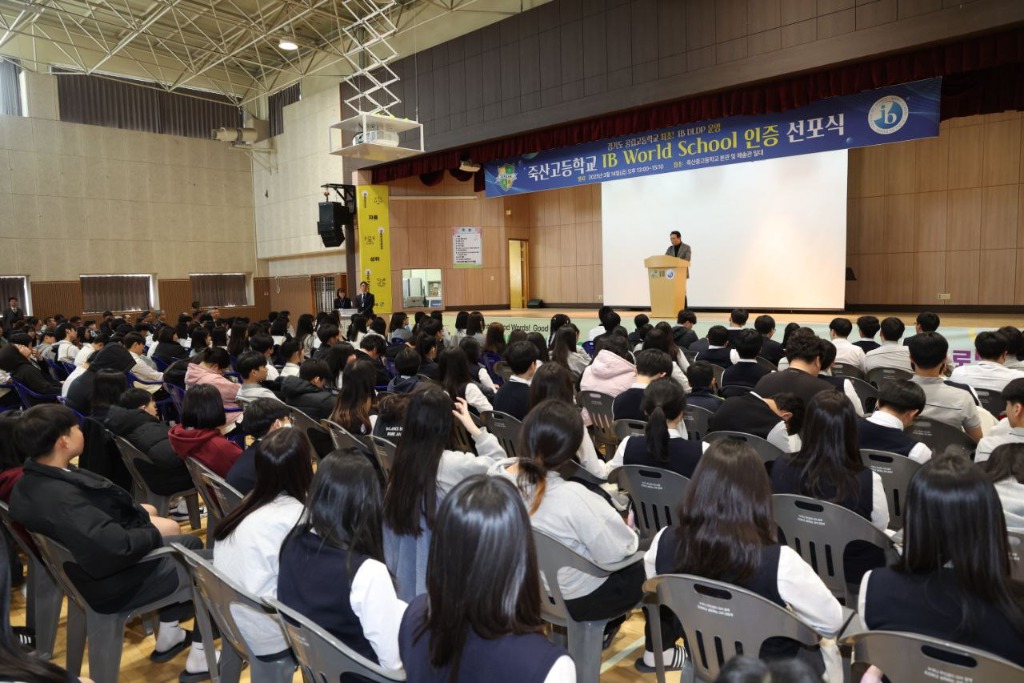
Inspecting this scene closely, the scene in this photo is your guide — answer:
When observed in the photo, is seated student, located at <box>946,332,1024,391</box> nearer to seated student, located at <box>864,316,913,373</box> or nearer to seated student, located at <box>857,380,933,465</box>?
seated student, located at <box>864,316,913,373</box>

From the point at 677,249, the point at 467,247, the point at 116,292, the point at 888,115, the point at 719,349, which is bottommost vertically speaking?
the point at 719,349

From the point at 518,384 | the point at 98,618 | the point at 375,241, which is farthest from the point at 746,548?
the point at 375,241

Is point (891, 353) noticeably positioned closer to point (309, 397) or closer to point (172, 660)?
point (309, 397)

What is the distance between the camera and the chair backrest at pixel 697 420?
155 inches

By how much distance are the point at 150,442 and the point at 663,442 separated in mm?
2810

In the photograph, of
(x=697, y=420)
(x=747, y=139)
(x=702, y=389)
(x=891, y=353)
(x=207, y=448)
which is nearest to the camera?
(x=207, y=448)

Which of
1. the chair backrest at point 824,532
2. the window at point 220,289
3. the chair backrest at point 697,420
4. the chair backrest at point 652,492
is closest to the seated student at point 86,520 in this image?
the chair backrest at point 652,492

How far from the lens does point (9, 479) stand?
9.43 feet

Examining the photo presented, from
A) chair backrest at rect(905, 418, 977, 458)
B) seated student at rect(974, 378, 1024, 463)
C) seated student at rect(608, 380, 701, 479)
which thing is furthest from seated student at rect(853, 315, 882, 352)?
seated student at rect(608, 380, 701, 479)

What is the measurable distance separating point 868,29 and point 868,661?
24.6 feet

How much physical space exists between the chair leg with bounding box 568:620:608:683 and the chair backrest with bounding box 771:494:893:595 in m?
0.73

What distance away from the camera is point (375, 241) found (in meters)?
14.5

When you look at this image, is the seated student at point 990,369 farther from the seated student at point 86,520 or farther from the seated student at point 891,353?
the seated student at point 86,520

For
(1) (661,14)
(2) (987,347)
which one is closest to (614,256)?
(1) (661,14)
